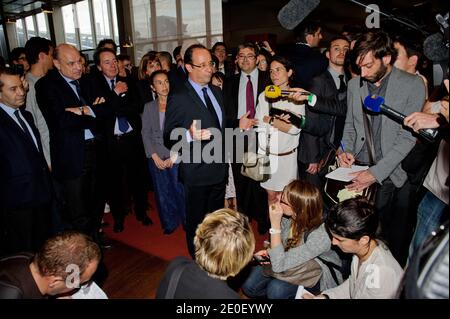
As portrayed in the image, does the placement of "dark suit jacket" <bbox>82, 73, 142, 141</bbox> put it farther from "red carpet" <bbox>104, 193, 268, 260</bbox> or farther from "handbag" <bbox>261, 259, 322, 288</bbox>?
"handbag" <bbox>261, 259, 322, 288</bbox>

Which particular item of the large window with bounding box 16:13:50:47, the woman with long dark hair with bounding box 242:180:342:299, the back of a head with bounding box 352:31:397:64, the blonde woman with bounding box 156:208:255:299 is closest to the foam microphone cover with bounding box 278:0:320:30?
the back of a head with bounding box 352:31:397:64

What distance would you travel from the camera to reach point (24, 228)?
2.34 m

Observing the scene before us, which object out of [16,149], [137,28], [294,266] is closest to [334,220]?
[294,266]

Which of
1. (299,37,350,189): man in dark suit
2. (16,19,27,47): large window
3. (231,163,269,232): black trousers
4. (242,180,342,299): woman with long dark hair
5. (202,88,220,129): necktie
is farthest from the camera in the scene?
(16,19,27,47): large window

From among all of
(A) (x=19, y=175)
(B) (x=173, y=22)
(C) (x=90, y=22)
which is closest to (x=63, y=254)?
(A) (x=19, y=175)

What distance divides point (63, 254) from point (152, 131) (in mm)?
1864

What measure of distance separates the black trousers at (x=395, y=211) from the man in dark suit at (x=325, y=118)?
57 cm

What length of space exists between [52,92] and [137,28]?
10211 mm

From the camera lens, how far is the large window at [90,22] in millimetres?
12952

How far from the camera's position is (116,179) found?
3.42 metres

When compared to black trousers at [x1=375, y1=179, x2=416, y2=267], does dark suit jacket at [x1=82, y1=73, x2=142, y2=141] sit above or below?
above

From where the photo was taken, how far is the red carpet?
3.11 m
